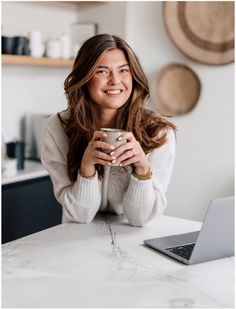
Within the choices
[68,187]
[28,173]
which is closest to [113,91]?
[68,187]

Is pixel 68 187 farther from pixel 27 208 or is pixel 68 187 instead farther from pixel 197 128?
pixel 197 128

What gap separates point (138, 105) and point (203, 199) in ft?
4.83

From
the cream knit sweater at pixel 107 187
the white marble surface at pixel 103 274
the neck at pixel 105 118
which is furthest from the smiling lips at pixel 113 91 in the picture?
the white marble surface at pixel 103 274

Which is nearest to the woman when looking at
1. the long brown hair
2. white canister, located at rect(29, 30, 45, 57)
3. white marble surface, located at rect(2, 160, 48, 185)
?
the long brown hair

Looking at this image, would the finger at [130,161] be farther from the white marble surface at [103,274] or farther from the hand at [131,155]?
the white marble surface at [103,274]

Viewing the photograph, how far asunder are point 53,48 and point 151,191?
1.64 m

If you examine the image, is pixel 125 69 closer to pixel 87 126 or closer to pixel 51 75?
pixel 87 126

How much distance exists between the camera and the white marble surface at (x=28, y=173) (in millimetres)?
2519

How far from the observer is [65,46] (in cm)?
301

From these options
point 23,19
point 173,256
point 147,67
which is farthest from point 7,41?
point 173,256

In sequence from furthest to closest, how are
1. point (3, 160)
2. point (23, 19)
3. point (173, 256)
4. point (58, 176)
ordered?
1. point (23, 19)
2. point (3, 160)
3. point (58, 176)
4. point (173, 256)

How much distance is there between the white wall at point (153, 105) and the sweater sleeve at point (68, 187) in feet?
4.36

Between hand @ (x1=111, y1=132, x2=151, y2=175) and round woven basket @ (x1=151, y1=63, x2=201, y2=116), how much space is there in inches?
58.6

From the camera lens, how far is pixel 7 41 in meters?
2.71
